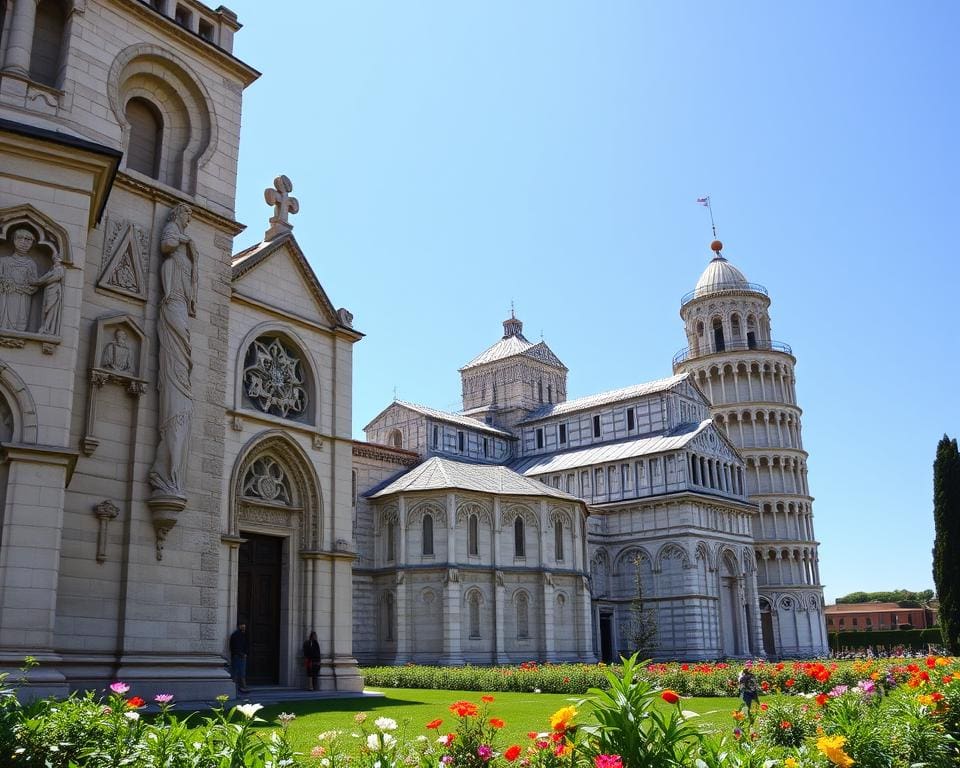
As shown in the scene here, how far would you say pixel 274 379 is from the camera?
26.8 m

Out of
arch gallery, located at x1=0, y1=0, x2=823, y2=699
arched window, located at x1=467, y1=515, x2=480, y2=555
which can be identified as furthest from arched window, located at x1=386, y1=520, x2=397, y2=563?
arched window, located at x1=467, y1=515, x2=480, y2=555

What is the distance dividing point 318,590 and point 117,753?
18708 mm

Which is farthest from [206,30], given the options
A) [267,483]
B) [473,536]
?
[473,536]

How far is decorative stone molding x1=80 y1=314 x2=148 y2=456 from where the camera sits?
19250 millimetres

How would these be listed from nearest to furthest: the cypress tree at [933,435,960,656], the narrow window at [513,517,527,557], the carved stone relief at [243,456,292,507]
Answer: the carved stone relief at [243,456,292,507], the cypress tree at [933,435,960,656], the narrow window at [513,517,527,557]

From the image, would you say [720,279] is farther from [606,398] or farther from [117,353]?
[117,353]

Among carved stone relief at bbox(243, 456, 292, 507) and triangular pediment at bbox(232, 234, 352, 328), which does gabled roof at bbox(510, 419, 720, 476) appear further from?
carved stone relief at bbox(243, 456, 292, 507)

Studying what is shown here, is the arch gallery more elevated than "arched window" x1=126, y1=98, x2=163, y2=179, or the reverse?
"arched window" x1=126, y1=98, x2=163, y2=179

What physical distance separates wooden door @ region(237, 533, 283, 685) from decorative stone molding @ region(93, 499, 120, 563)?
685 centimetres

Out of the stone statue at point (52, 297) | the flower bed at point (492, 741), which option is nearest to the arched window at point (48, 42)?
the stone statue at point (52, 297)

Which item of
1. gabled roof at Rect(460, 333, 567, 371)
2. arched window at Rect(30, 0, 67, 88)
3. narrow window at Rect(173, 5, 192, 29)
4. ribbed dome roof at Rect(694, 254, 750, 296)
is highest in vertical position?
ribbed dome roof at Rect(694, 254, 750, 296)

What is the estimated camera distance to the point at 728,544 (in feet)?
213

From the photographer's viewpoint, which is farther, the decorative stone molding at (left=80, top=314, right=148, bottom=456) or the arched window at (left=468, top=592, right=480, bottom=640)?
the arched window at (left=468, top=592, right=480, bottom=640)

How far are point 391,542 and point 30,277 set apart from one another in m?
36.6
